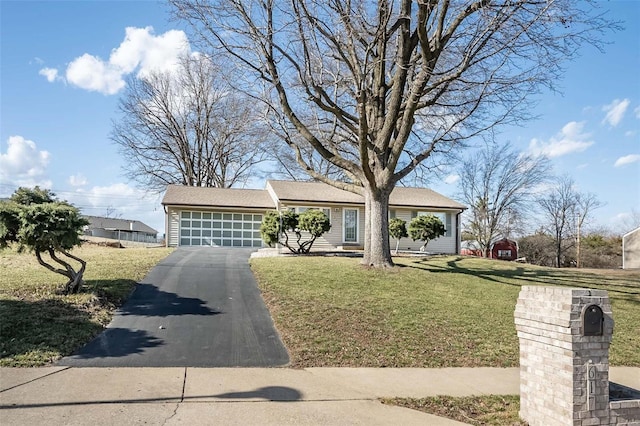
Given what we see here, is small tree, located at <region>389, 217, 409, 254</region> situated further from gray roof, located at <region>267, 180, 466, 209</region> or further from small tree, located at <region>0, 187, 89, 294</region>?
small tree, located at <region>0, 187, 89, 294</region>

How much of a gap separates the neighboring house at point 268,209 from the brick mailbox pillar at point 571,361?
19.6 meters

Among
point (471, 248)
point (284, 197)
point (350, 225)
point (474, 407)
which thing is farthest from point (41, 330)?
point (471, 248)

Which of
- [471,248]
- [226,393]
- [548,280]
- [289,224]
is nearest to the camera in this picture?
[226,393]

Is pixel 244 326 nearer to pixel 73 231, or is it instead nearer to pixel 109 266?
pixel 73 231

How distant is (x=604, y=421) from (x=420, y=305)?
578 centimetres

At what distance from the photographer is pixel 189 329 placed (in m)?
7.89

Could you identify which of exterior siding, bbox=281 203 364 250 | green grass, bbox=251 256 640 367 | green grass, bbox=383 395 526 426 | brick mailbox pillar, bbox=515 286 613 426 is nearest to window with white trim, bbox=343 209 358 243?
exterior siding, bbox=281 203 364 250

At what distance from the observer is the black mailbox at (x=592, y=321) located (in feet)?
14.7

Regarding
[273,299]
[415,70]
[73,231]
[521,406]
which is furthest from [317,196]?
[521,406]

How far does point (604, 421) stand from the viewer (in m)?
4.48

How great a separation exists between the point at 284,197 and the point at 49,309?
655 inches

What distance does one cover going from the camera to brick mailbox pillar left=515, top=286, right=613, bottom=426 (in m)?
4.43

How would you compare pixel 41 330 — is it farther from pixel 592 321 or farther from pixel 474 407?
pixel 592 321

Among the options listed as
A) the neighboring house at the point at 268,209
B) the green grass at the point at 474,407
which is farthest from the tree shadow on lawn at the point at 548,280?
the green grass at the point at 474,407
